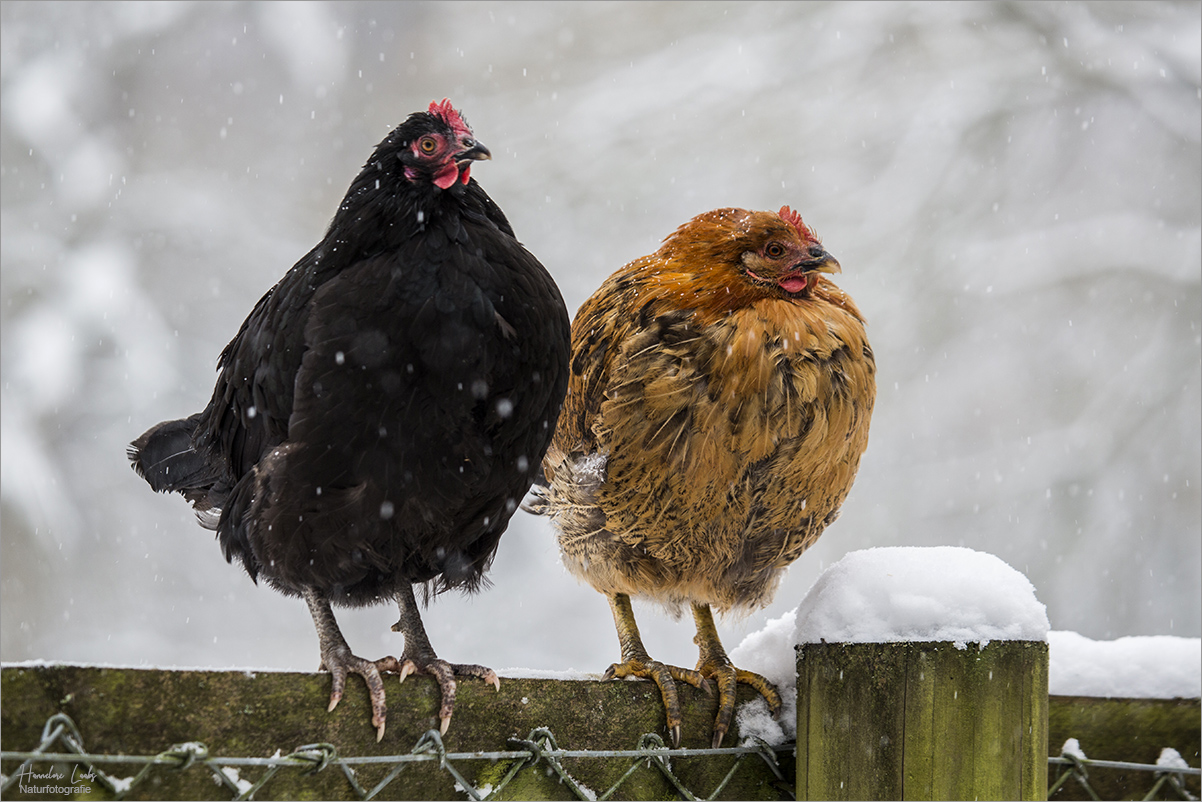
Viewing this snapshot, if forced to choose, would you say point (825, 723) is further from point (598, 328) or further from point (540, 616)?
point (540, 616)

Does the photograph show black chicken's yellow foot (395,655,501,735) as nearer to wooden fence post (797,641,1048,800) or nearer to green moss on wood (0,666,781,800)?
green moss on wood (0,666,781,800)

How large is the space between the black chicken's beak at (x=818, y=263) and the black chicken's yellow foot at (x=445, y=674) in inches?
45.0

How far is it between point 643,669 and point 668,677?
0.48ft

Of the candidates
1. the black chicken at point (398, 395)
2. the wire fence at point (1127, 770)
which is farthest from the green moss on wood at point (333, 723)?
the wire fence at point (1127, 770)

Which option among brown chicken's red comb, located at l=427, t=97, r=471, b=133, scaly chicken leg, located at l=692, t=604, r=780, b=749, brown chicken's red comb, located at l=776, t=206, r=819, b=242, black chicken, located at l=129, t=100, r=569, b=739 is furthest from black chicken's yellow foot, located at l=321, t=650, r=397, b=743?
brown chicken's red comb, located at l=776, t=206, r=819, b=242

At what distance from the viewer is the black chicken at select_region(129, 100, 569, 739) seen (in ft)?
6.01

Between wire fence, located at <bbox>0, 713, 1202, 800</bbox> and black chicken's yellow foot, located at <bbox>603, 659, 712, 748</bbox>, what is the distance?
54mm

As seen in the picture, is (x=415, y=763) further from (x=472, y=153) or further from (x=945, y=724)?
Answer: (x=472, y=153)

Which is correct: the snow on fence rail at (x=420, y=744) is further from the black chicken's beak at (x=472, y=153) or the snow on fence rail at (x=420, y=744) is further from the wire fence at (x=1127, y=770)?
the black chicken's beak at (x=472, y=153)

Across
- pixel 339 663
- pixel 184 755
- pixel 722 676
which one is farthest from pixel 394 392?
pixel 722 676

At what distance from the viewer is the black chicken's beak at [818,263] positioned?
2.25 metres

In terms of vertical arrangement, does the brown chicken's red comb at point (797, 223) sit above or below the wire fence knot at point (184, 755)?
above

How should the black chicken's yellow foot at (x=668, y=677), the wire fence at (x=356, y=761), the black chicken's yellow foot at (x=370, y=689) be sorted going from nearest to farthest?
1. the wire fence at (x=356, y=761)
2. the black chicken's yellow foot at (x=370, y=689)
3. the black chicken's yellow foot at (x=668, y=677)

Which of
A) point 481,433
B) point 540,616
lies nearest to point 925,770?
point 481,433
